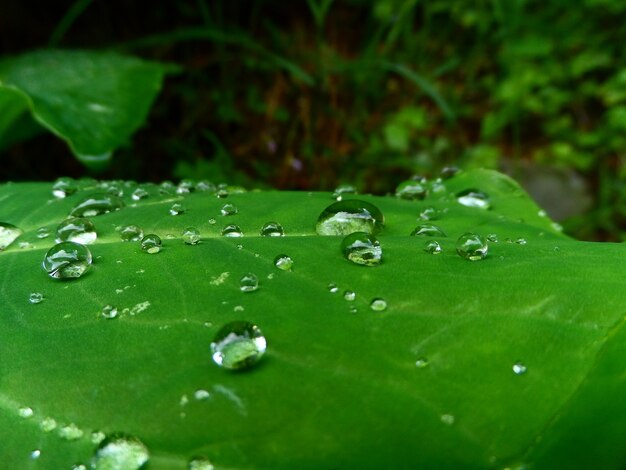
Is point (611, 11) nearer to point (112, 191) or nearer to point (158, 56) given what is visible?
point (158, 56)

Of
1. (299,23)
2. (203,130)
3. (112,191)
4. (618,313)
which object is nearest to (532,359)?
(618,313)

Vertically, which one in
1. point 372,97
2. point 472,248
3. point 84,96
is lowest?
point 372,97

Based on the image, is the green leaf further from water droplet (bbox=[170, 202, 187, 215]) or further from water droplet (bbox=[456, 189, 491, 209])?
water droplet (bbox=[456, 189, 491, 209])

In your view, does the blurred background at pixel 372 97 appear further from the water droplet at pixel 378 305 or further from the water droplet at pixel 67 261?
the water droplet at pixel 378 305

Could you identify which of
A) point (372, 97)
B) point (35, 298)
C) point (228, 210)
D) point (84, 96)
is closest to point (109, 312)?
point (35, 298)

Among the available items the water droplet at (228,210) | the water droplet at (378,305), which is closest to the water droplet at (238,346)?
the water droplet at (378,305)

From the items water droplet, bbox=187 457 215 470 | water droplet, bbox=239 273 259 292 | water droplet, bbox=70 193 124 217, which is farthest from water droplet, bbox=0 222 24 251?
water droplet, bbox=187 457 215 470

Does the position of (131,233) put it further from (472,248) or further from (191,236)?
(472,248)
